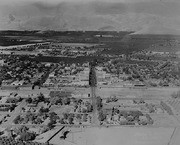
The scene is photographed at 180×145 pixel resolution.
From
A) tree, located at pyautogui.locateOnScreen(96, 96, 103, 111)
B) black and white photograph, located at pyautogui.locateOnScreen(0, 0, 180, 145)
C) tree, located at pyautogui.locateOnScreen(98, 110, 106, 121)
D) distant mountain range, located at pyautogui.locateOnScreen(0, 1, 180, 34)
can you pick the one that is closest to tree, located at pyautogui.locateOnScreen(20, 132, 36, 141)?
black and white photograph, located at pyautogui.locateOnScreen(0, 0, 180, 145)

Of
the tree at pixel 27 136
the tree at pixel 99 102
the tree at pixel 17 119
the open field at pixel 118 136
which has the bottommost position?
the open field at pixel 118 136

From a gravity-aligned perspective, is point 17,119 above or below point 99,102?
below

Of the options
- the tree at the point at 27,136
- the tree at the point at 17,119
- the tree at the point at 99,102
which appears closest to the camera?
the tree at the point at 27,136

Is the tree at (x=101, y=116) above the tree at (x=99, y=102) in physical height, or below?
below

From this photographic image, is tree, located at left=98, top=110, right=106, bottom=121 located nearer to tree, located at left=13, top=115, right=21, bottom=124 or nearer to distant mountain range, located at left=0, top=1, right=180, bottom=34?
tree, located at left=13, top=115, right=21, bottom=124

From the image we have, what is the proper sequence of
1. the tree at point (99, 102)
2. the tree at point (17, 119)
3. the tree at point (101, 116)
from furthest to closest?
the tree at point (99, 102), the tree at point (101, 116), the tree at point (17, 119)

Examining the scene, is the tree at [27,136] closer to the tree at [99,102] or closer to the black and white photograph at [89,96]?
the black and white photograph at [89,96]

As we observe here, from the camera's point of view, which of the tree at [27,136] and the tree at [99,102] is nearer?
the tree at [27,136]

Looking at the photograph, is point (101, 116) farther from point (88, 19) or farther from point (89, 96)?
point (88, 19)

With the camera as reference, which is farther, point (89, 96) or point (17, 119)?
point (89, 96)

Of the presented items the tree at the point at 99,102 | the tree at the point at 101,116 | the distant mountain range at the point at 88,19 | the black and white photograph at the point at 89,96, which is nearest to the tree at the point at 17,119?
the black and white photograph at the point at 89,96

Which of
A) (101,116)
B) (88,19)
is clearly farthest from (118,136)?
(88,19)
